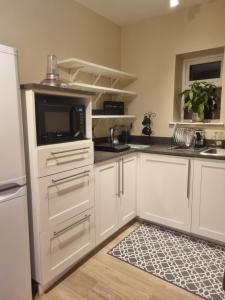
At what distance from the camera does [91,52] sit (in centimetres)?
274

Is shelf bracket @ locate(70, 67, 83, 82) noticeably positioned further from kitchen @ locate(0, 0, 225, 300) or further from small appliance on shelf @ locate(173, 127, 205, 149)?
small appliance on shelf @ locate(173, 127, 205, 149)

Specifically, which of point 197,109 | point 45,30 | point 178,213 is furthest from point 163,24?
point 178,213

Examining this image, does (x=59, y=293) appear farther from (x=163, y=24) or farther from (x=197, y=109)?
(x=163, y=24)

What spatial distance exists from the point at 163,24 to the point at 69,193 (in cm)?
241

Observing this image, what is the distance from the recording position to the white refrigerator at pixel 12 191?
131 cm

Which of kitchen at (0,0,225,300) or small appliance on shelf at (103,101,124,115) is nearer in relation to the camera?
kitchen at (0,0,225,300)

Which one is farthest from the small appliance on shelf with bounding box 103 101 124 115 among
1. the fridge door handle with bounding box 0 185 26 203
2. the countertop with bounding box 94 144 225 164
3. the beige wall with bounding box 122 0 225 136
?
the fridge door handle with bounding box 0 185 26 203

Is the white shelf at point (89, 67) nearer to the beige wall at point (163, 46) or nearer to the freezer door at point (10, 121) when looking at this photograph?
the beige wall at point (163, 46)

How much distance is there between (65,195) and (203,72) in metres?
2.30

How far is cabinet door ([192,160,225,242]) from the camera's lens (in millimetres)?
2176

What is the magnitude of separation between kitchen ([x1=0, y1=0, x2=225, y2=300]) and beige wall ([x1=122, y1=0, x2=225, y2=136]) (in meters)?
0.01

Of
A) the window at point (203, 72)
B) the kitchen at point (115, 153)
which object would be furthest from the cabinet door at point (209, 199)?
the window at point (203, 72)

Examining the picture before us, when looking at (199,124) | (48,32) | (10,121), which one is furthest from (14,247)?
(199,124)

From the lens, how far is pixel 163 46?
291 cm
